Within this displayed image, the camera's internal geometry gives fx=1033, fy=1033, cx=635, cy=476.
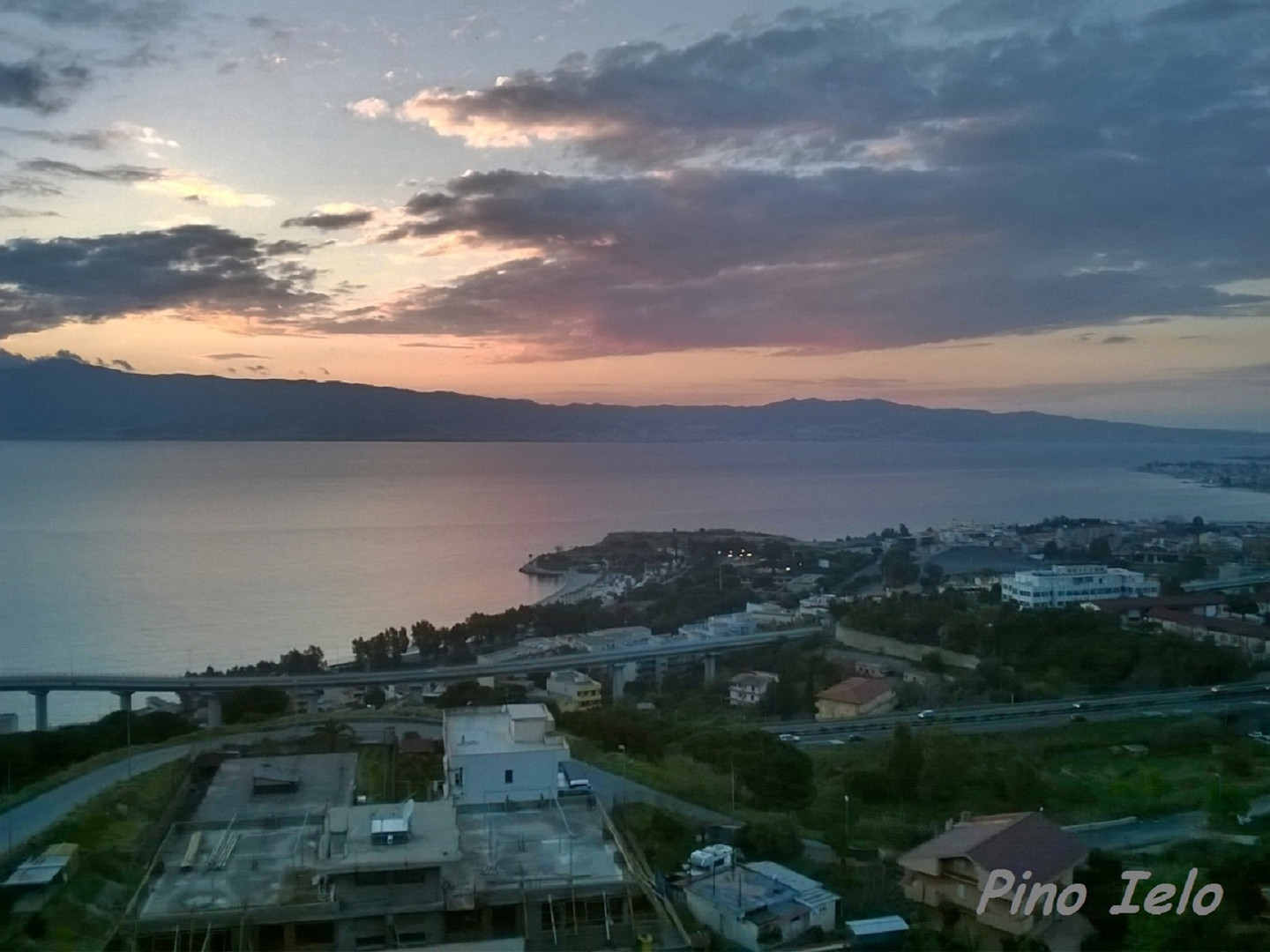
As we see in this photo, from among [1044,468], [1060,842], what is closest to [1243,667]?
[1060,842]

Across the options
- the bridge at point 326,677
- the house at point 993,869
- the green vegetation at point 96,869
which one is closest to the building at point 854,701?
the bridge at point 326,677

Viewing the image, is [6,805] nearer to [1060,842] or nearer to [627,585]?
[1060,842]

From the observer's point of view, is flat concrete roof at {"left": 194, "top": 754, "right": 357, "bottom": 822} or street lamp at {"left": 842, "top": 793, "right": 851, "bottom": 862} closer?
street lamp at {"left": 842, "top": 793, "right": 851, "bottom": 862}

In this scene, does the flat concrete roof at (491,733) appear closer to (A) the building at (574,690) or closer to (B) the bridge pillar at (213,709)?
(A) the building at (574,690)

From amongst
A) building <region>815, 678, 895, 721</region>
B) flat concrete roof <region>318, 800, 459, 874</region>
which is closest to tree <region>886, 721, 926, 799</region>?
flat concrete roof <region>318, 800, 459, 874</region>

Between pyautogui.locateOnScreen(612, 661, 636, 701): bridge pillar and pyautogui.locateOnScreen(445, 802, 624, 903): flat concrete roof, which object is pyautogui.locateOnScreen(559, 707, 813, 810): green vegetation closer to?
pyautogui.locateOnScreen(445, 802, 624, 903): flat concrete roof

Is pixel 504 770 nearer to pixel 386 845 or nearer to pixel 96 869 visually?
pixel 386 845

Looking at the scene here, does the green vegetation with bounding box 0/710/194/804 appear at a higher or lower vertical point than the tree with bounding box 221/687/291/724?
higher
